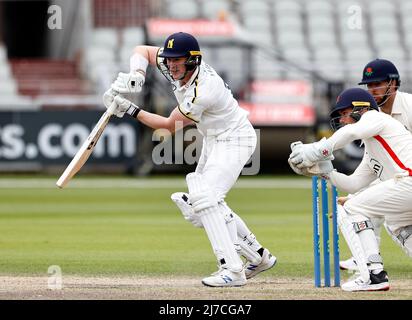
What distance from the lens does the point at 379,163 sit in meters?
6.66

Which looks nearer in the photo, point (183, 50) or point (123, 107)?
point (183, 50)

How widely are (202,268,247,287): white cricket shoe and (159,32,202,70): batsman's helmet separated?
1.42m

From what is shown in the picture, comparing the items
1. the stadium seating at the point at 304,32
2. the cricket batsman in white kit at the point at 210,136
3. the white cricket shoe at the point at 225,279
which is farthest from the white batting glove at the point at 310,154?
the stadium seating at the point at 304,32

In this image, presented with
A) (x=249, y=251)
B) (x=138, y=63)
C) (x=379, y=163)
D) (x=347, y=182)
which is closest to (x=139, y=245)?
(x=249, y=251)

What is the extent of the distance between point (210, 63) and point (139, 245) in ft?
33.5

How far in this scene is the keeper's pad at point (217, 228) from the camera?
21.7ft

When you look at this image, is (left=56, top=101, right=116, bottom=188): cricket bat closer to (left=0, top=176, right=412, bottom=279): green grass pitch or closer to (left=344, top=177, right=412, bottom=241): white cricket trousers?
(left=0, top=176, right=412, bottom=279): green grass pitch

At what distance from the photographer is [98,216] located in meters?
12.3

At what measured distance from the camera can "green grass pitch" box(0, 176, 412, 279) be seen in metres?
7.93

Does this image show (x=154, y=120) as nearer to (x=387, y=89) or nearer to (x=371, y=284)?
(x=387, y=89)

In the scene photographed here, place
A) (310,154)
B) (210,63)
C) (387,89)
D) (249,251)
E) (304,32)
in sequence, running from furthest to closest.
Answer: (304,32), (210,63), (387,89), (249,251), (310,154)

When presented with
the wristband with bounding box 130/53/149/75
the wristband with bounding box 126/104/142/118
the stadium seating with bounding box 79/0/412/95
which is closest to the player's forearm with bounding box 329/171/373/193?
the wristband with bounding box 126/104/142/118

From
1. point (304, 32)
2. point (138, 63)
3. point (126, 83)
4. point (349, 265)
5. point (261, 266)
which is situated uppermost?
point (138, 63)
